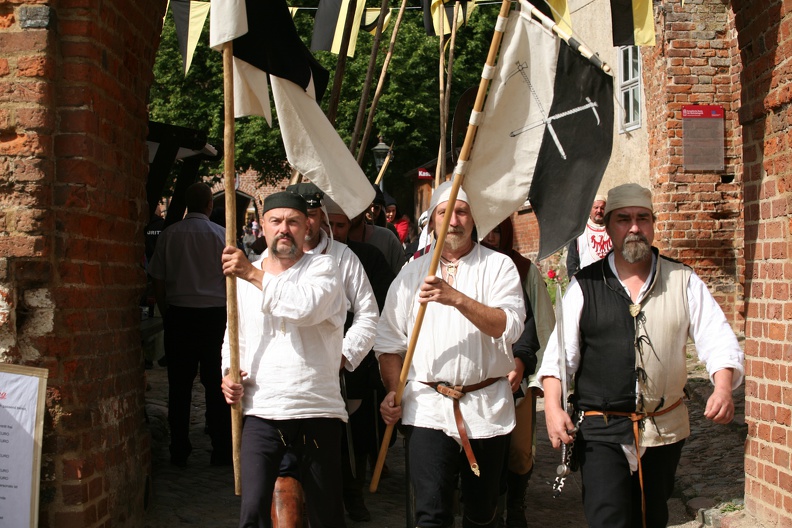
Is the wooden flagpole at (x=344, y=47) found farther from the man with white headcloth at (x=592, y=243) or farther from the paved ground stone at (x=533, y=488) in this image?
the man with white headcloth at (x=592, y=243)

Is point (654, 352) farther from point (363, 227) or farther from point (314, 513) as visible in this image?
point (363, 227)

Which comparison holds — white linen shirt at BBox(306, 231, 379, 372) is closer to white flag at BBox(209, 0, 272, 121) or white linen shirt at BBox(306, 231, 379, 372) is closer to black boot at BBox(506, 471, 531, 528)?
white flag at BBox(209, 0, 272, 121)

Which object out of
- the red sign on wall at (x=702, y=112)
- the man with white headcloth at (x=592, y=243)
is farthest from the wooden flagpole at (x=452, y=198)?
the red sign on wall at (x=702, y=112)

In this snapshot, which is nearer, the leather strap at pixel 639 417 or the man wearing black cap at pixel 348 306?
the leather strap at pixel 639 417

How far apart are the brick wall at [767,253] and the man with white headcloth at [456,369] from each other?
151cm

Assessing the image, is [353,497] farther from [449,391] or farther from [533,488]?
[449,391]

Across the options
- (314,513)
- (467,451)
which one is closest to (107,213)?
(314,513)

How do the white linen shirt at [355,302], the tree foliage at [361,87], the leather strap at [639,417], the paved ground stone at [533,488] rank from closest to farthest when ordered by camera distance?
the leather strap at [639,417], the white linen shirt at [355,302], the paved ground stone at [533,488], the tree foliage at [361,87]

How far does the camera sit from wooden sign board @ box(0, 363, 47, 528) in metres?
4.18

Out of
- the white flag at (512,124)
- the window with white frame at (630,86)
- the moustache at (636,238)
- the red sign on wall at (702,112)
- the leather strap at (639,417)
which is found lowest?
the leather strap at (639,417)

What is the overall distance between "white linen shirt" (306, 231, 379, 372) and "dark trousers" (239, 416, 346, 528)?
1.28 ft

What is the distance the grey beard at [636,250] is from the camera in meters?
4.11

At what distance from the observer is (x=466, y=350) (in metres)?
4.28

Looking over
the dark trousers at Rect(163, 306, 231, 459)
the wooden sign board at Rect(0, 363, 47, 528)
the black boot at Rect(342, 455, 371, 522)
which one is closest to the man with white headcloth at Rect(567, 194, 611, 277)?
the dark trousers at Rect(163, 306, 231, 459)
